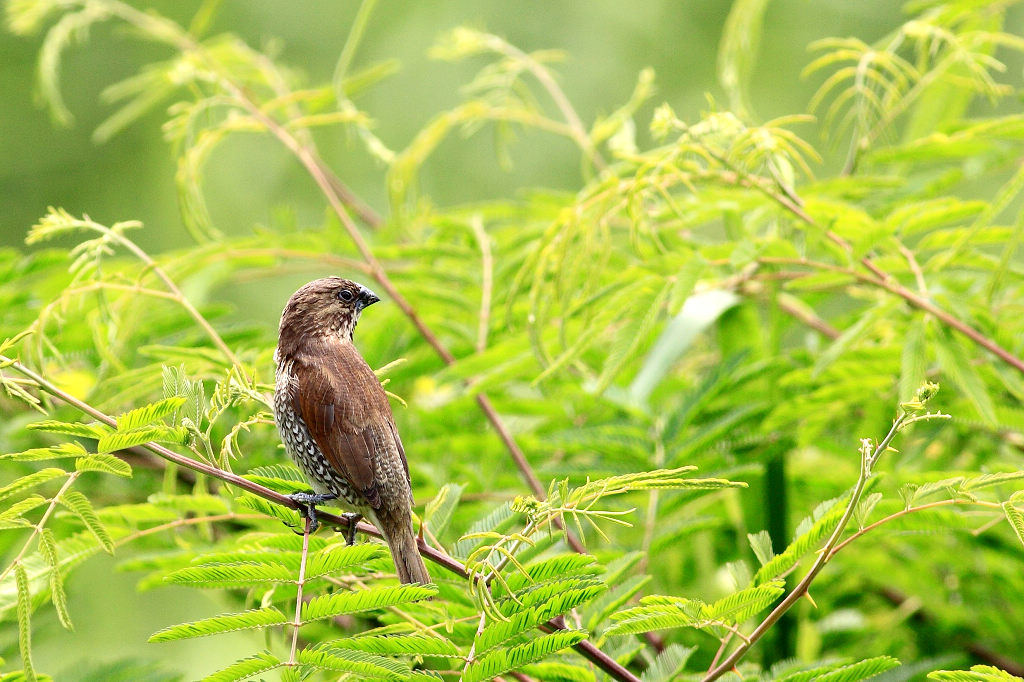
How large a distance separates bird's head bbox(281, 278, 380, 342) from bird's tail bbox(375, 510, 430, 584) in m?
0.50

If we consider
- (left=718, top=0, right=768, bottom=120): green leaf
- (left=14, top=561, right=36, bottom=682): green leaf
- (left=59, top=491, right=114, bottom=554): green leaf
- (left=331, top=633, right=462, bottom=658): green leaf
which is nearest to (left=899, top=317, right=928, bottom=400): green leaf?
(left=718, top=0, right=768, bottom=120): green leaf

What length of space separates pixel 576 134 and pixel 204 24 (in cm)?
140

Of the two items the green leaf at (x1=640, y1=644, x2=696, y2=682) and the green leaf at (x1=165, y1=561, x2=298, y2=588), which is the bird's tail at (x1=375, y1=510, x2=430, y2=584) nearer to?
the green leaf at (x1=165, y1=561, x2=298, y2=588)

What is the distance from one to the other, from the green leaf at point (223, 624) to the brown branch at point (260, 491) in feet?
0.61

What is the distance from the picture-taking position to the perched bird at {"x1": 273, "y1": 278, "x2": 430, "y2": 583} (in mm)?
2129

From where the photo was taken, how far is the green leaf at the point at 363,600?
1691 mm

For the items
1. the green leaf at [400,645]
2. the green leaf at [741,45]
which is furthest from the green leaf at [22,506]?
the green leaf at [741,45]

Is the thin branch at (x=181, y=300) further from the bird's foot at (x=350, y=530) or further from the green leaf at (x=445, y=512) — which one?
the green leaf at (x=445, y=512)

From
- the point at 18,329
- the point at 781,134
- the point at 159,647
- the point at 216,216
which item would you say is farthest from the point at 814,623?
the point at 216,216

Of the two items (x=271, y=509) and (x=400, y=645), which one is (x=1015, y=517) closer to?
(x=400, y=645)

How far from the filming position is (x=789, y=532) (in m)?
2.86

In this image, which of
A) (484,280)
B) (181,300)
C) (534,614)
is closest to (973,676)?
(534,614)

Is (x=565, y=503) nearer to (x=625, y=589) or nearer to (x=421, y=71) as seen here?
(x=625, y=589)

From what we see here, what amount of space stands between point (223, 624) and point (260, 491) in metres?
0.23
